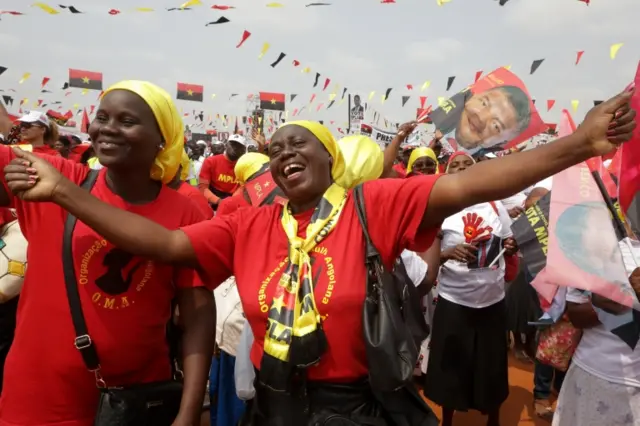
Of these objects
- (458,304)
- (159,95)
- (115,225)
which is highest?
(159,95)

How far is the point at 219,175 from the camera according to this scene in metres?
7.61

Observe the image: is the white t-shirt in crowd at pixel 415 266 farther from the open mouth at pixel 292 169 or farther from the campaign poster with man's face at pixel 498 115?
the campaign poster with man's face at pixel 498 115

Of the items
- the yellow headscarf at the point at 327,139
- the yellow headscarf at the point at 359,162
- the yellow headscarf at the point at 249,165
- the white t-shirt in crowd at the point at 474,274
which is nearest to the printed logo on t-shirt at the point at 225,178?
the yellow headscarf at the point at 249,165

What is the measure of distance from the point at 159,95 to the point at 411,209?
1.03 metres

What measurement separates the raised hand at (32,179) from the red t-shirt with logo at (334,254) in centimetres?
46

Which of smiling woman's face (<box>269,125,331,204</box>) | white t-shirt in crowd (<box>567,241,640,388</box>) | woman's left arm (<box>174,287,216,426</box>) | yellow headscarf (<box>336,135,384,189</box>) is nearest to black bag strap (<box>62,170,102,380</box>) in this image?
woman's left arm (<box>174,287,216,426</box>)

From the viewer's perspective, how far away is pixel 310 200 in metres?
2.02

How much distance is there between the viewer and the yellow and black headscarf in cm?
161

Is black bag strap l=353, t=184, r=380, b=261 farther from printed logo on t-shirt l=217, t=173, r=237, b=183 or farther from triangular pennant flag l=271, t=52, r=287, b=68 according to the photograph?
triangular pennant flag l=271, t=52, r=287, b=68

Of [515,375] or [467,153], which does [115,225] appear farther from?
[515,375]

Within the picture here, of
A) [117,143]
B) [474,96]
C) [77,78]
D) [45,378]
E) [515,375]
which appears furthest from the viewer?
[77,78]

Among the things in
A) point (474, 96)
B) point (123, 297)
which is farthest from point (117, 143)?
point (474, 96)

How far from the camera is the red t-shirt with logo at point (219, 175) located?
7582mm

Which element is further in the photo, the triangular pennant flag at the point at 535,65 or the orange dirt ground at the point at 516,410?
the triangular pennant flag at the point at 535,65
